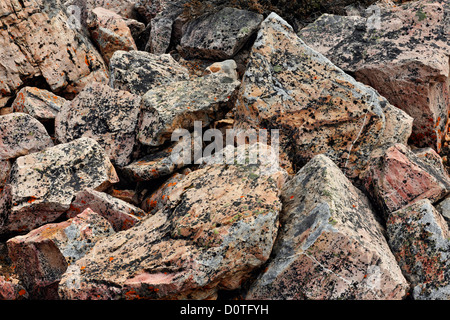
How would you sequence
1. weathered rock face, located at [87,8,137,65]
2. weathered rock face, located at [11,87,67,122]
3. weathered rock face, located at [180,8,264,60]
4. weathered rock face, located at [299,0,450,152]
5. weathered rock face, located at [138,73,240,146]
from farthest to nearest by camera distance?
weathered rock face, located at [87,8,137,65] → weathered rock face, located at [180,8,264,60] → weathered rock face, located at [11,87,67,122] → weathered rock face, located at [299,0,450,152] → weathered rock face, located at [138,73,240,146]

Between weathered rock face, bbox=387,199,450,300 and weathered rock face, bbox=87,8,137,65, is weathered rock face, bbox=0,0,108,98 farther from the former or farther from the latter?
weathered rock face, bbox=387,199,450,300

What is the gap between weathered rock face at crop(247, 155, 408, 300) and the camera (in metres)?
4.78

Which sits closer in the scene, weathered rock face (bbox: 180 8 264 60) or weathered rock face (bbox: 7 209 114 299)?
weathered rock face (bbox: 7 209 114 299)

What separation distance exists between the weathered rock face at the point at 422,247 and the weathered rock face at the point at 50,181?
4.37 meters

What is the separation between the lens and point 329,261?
15.8ft

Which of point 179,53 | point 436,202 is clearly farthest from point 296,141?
point 179,53

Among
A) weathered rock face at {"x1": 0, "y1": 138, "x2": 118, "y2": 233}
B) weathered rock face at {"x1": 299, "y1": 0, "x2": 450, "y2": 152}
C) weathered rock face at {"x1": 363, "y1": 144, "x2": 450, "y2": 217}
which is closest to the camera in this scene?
weathered rock face at {"x1": 363, "y1": 144, "x2": 450, "y2": 217}

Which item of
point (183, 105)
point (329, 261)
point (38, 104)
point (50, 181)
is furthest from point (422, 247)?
point (38, 104)

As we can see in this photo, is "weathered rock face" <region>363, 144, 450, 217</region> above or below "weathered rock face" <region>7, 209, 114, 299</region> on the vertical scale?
above

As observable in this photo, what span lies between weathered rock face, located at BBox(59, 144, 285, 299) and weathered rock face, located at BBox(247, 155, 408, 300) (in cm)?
25

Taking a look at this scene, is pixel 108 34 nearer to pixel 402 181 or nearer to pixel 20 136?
pixel 20 136

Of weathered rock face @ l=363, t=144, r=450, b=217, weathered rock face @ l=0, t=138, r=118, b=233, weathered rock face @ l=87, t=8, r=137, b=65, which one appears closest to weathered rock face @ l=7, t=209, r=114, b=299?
weathered rock face @ l=0, t=138, r=118, b=233

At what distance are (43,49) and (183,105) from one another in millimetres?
3897

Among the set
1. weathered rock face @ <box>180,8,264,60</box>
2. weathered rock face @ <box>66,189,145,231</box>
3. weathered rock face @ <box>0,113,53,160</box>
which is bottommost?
weathered rock face @ <box>66,189,145,231</box>
